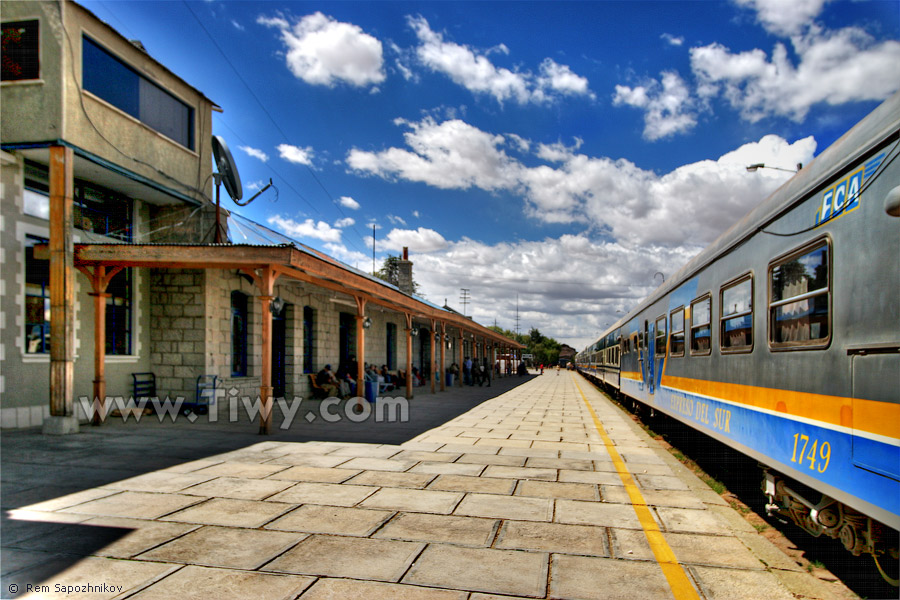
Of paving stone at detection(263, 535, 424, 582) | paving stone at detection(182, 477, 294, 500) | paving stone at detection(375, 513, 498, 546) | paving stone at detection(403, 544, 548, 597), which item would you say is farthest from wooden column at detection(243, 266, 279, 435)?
paving stone at detection(403, 544, 548, 597)

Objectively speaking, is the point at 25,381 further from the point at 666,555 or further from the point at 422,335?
the point at 422,335

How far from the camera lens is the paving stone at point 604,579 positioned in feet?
12.2

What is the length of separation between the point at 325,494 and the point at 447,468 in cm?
193

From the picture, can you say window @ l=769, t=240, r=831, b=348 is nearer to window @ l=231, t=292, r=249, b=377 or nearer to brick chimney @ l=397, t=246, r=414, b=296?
window @ l=231, t=292, r=249, b=377


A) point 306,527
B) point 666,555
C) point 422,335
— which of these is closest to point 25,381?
point 306,527

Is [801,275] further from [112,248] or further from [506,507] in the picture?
[112,248]

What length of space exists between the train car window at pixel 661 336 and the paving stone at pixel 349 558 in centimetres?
719

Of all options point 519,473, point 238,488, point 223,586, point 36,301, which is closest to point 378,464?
point 519,473

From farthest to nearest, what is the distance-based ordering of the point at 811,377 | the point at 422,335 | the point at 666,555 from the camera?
1. the point at 422,335
2. the point at 666,555
3. the point at 811,377

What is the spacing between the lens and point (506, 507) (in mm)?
5684

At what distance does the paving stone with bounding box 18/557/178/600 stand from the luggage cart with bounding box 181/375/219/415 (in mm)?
9373

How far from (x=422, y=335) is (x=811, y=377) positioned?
3004cm

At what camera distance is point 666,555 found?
4426 millimetres

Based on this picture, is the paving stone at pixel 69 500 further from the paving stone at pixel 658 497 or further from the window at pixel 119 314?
the window at pixel 119 314
